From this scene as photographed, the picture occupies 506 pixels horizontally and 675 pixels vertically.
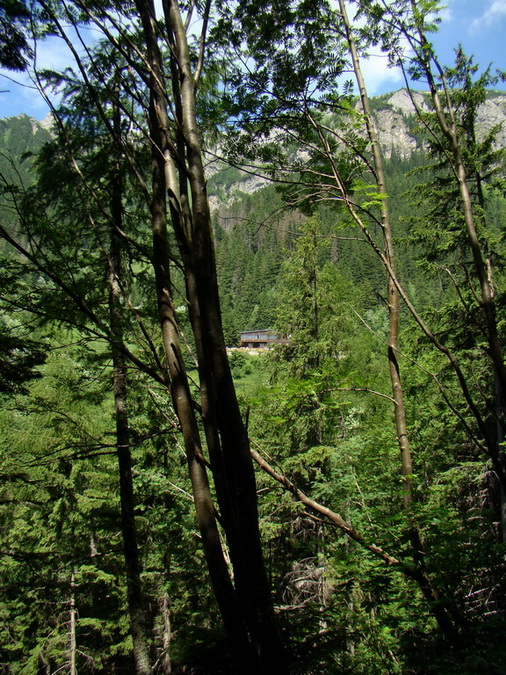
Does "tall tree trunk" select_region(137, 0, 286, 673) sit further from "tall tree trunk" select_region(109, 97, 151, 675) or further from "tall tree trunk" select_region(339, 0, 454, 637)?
"tall tree trunk" select_region(109, 97, 151, 675)

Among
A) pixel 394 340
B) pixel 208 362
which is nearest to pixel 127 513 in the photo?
pixel 394 340

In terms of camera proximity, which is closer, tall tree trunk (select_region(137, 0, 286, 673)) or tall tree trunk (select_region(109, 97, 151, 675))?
tall tree trunk (select_region(137, 0, 286, 673))

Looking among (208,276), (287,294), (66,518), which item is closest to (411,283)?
(287,294)

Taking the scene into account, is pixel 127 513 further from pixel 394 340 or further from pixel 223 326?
pixel 394 340

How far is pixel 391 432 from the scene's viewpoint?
8711mm

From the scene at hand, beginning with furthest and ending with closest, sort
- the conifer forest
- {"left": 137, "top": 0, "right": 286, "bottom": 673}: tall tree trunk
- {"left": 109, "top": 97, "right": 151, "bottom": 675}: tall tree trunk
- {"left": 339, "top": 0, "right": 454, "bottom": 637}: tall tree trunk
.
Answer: {"left": 109, "top": 97, "right": 151, "bottom": 675}: tall tree trunk
{"left": 339, "top": 0, "right": 454, "bottom": 637}: tall tree trunk
the conifer forest
{"left": 137, "top": 0, "right": 286, "bottom": 673}: tall tree trunk

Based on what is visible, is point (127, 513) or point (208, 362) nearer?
point (208, 362)

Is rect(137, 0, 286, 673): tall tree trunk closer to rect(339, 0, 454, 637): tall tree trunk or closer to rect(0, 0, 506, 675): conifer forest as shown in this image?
rect(0, 0, 506, 675): conifer forest

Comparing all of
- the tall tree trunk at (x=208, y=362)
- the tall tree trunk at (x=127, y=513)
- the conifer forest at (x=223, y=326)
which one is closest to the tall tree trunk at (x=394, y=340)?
the conifer forest at (x=223, y=326)

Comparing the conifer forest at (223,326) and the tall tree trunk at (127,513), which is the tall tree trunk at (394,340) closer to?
the conifer forest at (223,326)

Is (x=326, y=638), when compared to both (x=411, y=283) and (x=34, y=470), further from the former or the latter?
(x=411, y=283)

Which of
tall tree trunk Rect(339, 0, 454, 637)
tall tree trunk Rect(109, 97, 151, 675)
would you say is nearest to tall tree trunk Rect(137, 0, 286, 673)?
tall tree trunk Rect(339, 0, 454, 637)

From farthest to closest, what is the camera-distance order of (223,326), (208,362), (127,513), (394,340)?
(127,513) → (223,326) → (394,340) → (208,362)

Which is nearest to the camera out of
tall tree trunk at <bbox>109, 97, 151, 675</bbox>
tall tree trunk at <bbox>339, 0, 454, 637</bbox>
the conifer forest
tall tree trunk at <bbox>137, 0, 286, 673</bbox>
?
tall tree trunk at <bbox>137, 0, 286, 673</bbox>
